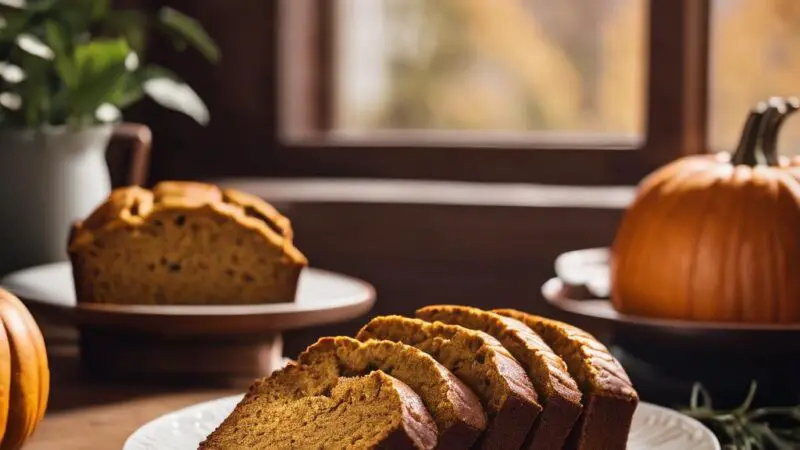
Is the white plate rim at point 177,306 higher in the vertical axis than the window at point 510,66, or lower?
lower

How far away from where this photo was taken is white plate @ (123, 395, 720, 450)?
118cm

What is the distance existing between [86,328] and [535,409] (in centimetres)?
80

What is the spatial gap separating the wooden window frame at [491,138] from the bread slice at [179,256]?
110 centimetres

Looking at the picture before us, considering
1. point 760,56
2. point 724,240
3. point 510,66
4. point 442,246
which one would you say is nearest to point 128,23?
point 442,246

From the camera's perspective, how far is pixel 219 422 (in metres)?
1.26

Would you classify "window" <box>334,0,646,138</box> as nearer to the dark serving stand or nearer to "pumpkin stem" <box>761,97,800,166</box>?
"pumpkin stem" <box>761,97,800,166</box>

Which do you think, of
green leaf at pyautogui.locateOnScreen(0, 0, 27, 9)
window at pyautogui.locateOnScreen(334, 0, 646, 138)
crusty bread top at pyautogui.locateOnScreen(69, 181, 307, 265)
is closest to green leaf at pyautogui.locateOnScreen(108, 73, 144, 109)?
green leaf at pyautogui.locateOnScreen(0, 0, 27, 9)

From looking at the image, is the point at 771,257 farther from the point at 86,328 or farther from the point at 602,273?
the point at 86,328

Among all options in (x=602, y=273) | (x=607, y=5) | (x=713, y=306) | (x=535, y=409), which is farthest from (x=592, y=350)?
(x=607, y=5)

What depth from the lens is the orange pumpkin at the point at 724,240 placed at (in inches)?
63.9

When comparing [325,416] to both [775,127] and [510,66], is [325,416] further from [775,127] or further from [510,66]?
[510,66]

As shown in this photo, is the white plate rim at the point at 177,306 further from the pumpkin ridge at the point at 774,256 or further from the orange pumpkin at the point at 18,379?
the pumpkin ridge at the point at 774,256

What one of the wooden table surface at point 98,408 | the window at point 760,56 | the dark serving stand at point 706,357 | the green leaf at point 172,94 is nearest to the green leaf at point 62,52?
the green leaf at point 172,94

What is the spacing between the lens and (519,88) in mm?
6207
